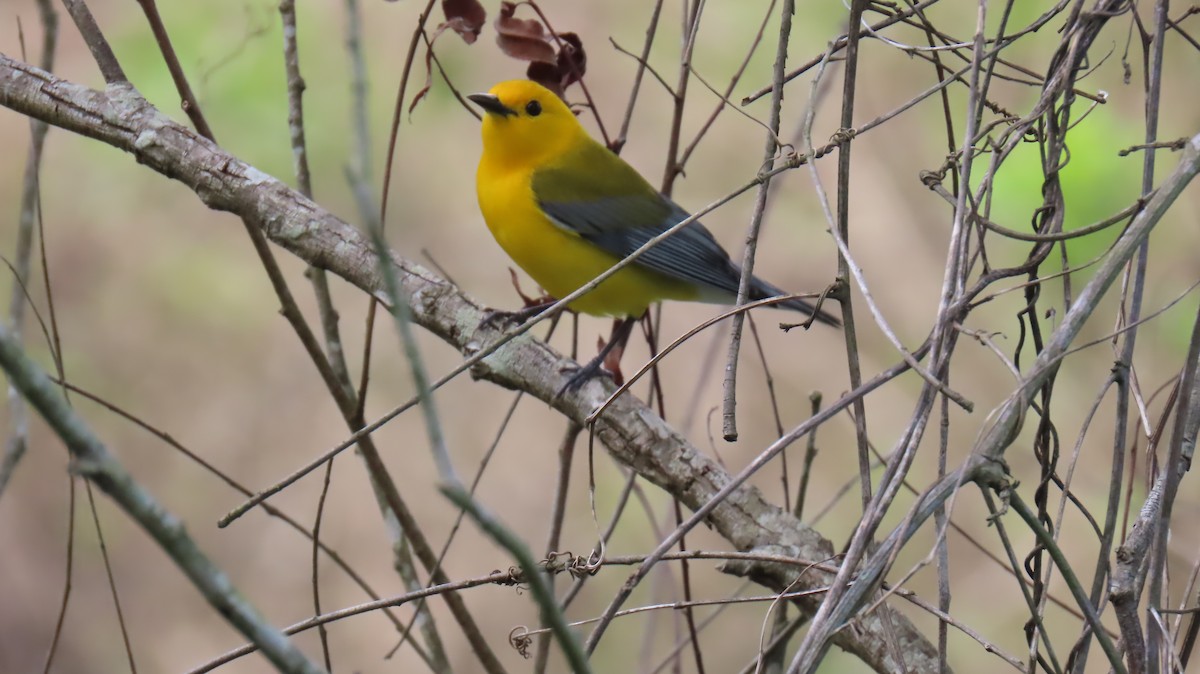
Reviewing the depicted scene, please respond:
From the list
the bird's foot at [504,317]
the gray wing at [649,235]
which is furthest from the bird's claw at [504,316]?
the gray wing at [649,235]

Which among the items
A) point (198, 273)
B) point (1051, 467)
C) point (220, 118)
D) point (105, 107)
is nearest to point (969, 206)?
point (1051, 467)

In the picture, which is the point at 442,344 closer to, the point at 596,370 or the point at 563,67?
the point at 563,67

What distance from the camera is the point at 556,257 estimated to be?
3.88 metres

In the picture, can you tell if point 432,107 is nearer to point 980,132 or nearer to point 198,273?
point 198,273

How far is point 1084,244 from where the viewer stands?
4957 mm

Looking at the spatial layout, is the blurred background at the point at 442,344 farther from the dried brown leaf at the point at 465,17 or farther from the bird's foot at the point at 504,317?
the dried brown leaf at the point at 465,17

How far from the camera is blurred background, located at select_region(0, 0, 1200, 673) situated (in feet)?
18.6

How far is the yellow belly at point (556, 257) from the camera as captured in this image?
3.87m

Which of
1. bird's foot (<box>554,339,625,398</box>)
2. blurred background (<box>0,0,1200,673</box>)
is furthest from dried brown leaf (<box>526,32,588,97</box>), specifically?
blurred background (<box>0,0,1200,673</box>)

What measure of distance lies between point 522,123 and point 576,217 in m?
0.40

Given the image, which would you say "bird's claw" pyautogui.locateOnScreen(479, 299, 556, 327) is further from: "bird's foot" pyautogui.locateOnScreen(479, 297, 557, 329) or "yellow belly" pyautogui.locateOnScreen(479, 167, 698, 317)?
"yellow belly" pyautogui.locateOnScreen(479, 167, 698, 317)

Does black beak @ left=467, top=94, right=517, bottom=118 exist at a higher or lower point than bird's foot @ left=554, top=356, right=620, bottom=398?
higher

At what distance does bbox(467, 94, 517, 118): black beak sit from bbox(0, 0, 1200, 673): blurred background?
5.67 feet

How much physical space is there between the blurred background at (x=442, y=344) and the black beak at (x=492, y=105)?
1729mm
